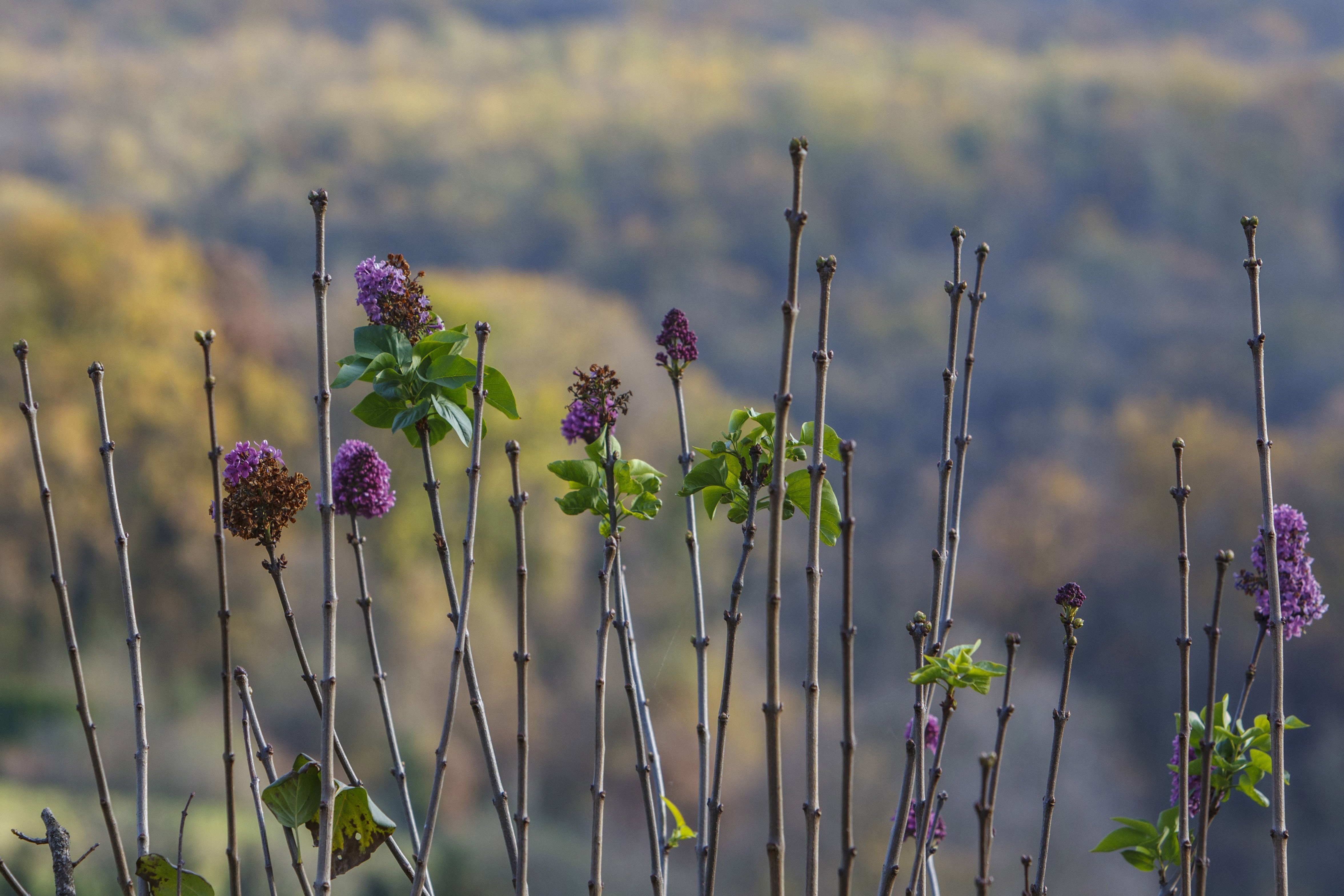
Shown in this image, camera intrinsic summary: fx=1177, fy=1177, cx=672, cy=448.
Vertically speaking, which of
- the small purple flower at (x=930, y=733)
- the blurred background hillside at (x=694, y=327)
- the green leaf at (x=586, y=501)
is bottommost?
the small purple flower at (x=930, y=733)

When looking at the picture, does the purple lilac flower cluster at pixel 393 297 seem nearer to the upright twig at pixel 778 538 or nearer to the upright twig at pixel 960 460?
the upright twig at pixel 778 538

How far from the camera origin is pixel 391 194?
25.8m

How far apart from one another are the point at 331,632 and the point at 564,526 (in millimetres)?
17418

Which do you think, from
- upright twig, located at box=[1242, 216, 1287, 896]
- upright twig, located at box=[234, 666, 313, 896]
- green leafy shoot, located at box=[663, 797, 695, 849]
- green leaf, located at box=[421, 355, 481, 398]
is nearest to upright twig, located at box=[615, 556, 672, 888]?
green leafy shoot, located at box=[663, 797, 695, 849]

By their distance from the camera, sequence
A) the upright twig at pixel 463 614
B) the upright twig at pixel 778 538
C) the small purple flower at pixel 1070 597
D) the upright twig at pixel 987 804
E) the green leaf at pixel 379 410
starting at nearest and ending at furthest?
the upright twig at pixel 987 804 → the upright twig at pixel 778 538 → the upright twig at pixel 463 614 → the small purple flower at pixel 1070 597 → the green leaf at pixel 379 410

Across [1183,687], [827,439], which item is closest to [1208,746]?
[1183,687]

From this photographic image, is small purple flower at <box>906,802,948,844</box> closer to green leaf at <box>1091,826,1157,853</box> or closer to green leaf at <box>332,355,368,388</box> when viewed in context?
green leaf at <box>1091,826,1157,853</box>

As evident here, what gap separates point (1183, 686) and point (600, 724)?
0.49 metres

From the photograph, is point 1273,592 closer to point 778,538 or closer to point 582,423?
point 778,538

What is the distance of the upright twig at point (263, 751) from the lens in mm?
1033

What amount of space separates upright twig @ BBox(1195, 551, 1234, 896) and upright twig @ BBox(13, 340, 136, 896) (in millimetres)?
927

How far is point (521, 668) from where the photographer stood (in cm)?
94

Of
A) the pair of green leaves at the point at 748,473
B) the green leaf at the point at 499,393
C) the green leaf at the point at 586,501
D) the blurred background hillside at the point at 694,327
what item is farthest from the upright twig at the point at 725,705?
the blurred background hillside at the point at 694,327

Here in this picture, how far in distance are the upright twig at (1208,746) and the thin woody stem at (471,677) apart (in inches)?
22.9
